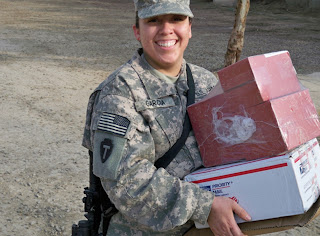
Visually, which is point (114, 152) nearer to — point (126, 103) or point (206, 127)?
point (126, 103)

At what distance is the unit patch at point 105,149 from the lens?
193cm

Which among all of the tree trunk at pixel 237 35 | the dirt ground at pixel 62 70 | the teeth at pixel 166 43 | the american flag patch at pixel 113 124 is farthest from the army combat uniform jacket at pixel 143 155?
the tree trunk at pixel 237 35

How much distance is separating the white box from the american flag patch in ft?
1.09

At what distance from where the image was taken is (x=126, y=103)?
1.98m

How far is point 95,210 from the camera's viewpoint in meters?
2.22

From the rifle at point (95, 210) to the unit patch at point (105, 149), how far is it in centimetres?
29

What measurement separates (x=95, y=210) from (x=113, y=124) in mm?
482

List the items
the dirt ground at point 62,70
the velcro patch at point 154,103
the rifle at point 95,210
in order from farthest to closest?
the dirt ground at point 62,70 < the rifle at point 95,210 < the velcro patch at point 154,103

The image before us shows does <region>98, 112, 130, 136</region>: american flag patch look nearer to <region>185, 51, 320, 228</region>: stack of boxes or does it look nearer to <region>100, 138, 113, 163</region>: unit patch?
<region>100, 138, 113, 163</region>: unit patch

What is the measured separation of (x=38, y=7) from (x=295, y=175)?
17138mm

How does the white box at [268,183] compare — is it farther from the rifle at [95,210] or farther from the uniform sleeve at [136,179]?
the rifle at [95,210]

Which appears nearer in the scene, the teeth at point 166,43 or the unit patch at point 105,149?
the unit patch at point 105,149

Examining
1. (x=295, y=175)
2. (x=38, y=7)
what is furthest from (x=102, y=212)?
(x=38, y=7)

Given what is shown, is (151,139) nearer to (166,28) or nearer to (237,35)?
(166,28)
